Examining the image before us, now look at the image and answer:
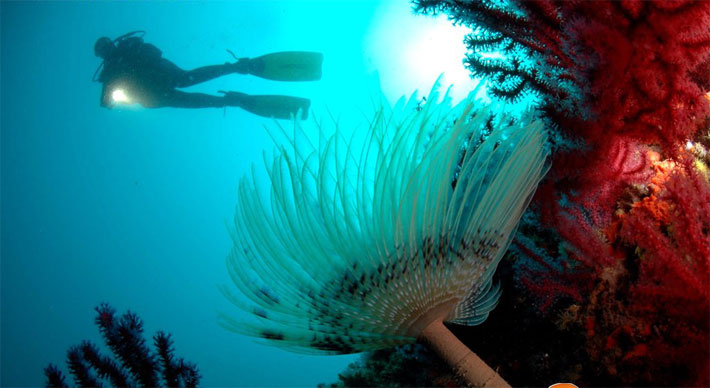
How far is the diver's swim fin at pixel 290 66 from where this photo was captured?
1331 centimetres

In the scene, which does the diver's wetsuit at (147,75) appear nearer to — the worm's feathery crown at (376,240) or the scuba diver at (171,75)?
the scuba diver at (171,75)

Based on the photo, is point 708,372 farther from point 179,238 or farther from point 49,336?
point 49,336

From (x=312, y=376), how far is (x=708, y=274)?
194 feet

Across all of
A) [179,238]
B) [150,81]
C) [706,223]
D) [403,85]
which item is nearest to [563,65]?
[706,223]

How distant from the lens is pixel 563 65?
257 centimetres

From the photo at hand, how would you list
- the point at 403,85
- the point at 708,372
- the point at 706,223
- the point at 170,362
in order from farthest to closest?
the point at 403,85
the point at 170,362
the point at 706,223
the point at 708,372

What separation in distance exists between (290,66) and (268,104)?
1.68 meters

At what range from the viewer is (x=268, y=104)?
13477mm

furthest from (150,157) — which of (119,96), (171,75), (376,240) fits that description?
(376,240)

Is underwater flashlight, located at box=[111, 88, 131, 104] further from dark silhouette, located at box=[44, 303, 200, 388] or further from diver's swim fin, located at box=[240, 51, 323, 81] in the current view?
dark silhouette, located at box=[44, 303, 200, 388]

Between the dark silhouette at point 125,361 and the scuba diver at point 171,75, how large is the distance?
31.6 ft

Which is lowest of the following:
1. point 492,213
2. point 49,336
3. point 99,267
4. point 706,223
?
point 706,223

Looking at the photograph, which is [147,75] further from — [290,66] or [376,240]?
[376,240]

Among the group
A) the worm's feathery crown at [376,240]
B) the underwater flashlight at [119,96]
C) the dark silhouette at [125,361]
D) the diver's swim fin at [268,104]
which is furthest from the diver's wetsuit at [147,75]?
the worm's feathery crown at [376,240]
